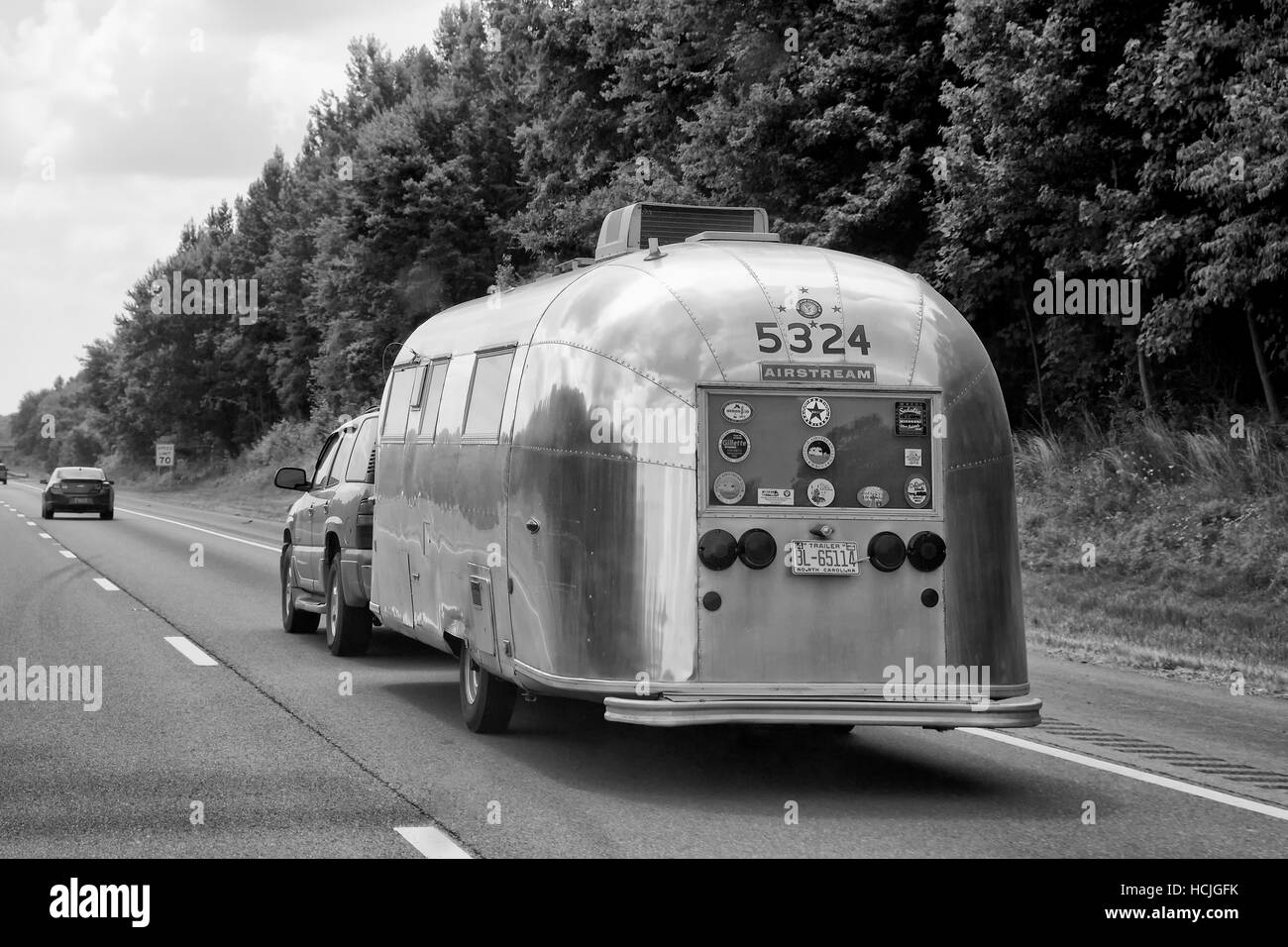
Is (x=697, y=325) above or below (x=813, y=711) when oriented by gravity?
above

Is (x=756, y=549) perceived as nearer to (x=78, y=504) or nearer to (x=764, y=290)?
(x=764, y=290)

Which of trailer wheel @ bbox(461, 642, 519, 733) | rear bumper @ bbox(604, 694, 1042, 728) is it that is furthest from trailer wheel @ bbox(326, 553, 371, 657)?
rear bumper @ bbox(604, 694, 1042, 728)

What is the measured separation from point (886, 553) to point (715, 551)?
0.84 meters

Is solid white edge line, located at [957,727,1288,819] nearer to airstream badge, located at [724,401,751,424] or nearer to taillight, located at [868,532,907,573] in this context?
taillight, located at [868,532,907,573]

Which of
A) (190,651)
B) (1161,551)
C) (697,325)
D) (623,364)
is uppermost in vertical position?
(697,325)

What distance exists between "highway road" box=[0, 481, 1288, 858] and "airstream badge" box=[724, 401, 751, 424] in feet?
5.91

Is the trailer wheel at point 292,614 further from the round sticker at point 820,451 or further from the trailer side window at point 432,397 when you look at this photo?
the round sticker at point 820,451

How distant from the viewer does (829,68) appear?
23.9 meters

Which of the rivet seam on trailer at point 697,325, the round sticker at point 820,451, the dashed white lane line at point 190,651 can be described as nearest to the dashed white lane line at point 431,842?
the rivet seam on trailer at point 697,325

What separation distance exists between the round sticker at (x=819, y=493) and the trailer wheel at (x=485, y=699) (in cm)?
234

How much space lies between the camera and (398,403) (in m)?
11.0

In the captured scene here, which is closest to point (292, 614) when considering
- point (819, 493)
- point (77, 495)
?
point (819, 493)
